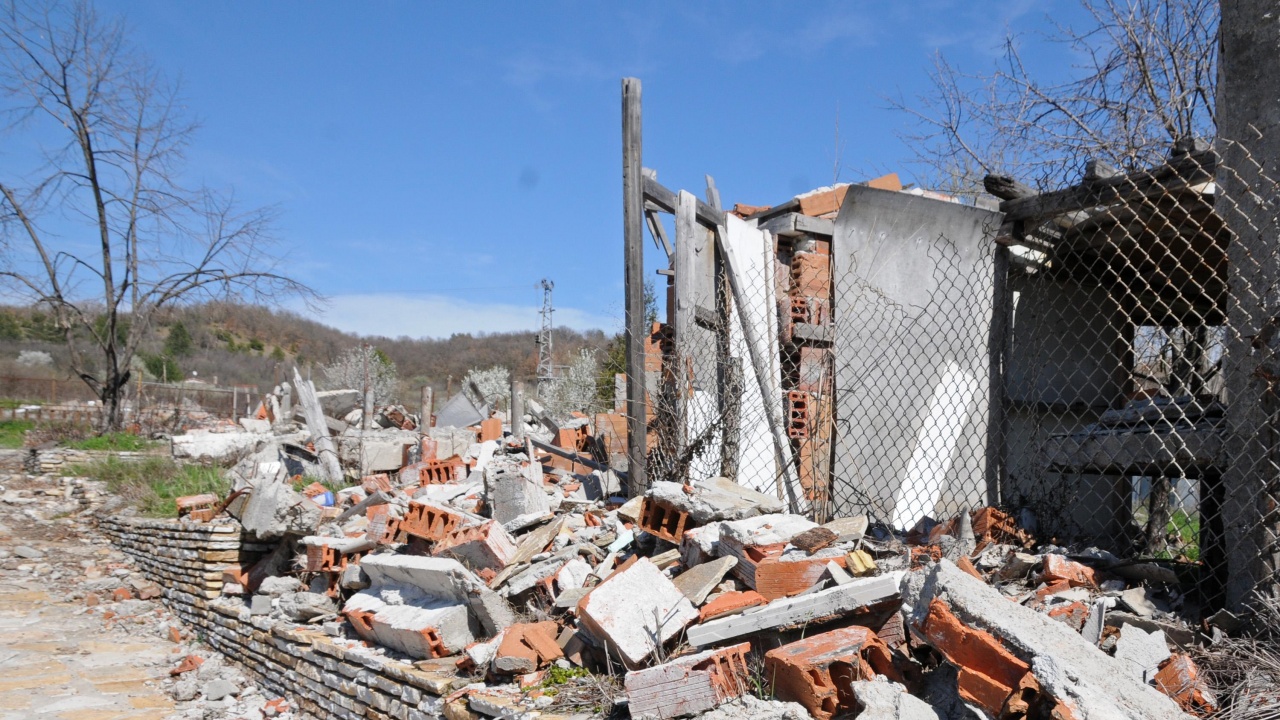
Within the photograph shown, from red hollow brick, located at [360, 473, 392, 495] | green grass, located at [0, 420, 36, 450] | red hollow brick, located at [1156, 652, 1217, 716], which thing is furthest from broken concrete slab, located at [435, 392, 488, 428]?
red hollow brick, located at [1156, 652, 1217, 716]

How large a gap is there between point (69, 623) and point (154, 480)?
10.3ft

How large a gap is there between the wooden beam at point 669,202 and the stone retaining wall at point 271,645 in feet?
9.41

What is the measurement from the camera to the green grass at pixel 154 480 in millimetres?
9602

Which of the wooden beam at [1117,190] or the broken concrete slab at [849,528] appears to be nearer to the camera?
the wooden beam at [1117,190]

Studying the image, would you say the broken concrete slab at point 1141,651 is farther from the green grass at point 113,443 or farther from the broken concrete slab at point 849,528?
the green grass at point 113,443

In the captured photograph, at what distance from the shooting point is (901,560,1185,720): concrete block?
207cm

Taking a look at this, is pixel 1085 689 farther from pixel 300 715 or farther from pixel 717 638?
pixel 300 715

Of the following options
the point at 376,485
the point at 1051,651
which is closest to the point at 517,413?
the point at 376,485

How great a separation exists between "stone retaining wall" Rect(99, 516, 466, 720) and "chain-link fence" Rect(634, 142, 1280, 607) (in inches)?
72.6

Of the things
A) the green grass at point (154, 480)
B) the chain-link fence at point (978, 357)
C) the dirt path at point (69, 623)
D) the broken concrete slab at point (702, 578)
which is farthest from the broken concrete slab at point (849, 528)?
the green grass at point (154, 480)

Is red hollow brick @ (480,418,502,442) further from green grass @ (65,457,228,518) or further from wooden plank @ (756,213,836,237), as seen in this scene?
wooden plank @ (756,213,836,237)

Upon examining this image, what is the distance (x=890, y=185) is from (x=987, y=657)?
13.7 ft

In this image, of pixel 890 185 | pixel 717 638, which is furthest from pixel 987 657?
pixel 890 185

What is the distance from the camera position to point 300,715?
17.6ft
